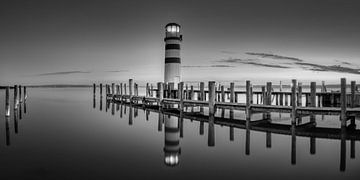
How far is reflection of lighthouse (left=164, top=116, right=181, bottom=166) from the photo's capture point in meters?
6.76

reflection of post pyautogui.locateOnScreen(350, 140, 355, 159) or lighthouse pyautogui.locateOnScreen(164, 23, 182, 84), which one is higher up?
lighthouse pyautogui.locateOnScreen(164, 23, 182, 84)

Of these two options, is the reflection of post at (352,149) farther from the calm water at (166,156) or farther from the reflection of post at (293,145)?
the reflection of post at (293,145)

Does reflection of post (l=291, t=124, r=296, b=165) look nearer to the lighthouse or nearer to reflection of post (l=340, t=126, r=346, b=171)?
reflection of post (l=340, t=126, r=346, b=171)

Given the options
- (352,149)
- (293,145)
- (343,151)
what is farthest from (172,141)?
(352,149)

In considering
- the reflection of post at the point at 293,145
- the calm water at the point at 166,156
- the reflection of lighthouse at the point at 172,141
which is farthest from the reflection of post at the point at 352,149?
the reflection of lighthouse at the point at 172,141

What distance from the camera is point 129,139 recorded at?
927cm

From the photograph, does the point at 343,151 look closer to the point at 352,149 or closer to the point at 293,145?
the point at 352,149

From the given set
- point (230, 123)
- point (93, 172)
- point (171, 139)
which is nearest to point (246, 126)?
point (230, 123)

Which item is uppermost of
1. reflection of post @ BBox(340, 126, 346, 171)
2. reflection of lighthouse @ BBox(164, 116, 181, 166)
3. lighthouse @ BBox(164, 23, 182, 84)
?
lighthouse @ BBox(164, 23, 182, 84)

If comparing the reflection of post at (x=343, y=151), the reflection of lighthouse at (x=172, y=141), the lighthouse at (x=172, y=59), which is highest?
the lighthouse at (x=172, y=59)

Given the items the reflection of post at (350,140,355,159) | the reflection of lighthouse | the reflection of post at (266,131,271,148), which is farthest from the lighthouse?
the reflection of post at (350,140,355,159)

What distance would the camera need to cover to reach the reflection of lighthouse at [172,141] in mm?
6756

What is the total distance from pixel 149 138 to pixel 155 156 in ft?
8.21

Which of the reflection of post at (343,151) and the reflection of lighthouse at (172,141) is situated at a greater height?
the reflection of post at (343,151)
